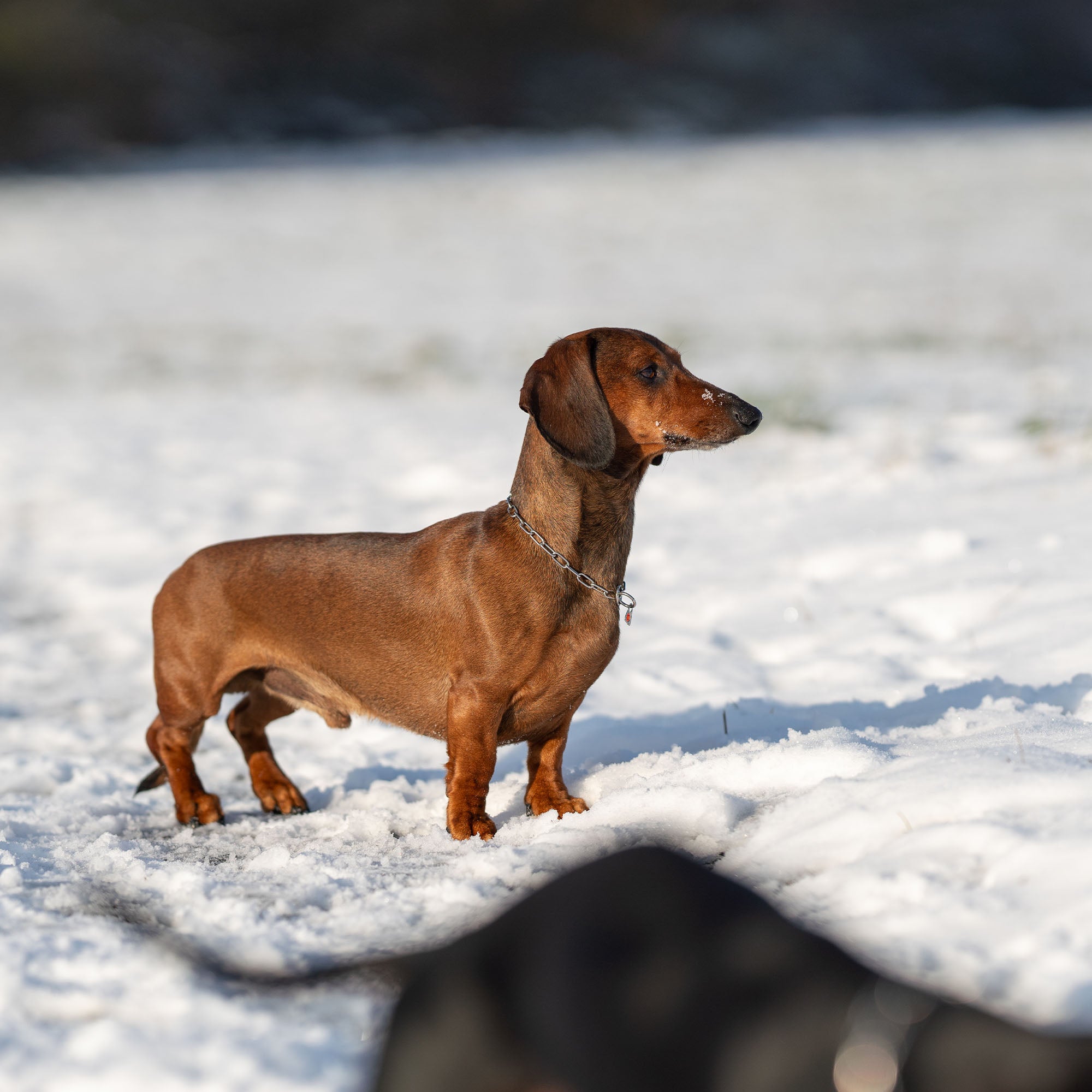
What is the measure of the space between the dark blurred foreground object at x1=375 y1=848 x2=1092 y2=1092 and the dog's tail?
2390 mm

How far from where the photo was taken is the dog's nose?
305 centimetres

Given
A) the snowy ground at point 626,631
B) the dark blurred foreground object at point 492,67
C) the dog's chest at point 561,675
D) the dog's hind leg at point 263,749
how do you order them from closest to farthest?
the snowy ground at point 626,631 → the dog's chest at point 561,675 → the dog's hind leg at point 263,749 → the dark blurred foreground object at point 492,67

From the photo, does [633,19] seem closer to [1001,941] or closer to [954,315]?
[954,315]

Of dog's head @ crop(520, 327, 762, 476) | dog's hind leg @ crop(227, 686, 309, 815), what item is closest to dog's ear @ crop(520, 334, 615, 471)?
dog's head @ crop(520, 327, 762, 476)

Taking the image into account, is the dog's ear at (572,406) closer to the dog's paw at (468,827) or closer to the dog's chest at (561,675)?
the dog's chest at (561,675)

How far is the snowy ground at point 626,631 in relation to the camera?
201 centimetres

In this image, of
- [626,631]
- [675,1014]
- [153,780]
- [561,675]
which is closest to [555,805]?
[561,675]

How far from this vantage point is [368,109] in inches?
1017

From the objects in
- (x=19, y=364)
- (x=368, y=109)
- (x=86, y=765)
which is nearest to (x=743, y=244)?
(x=19, y=364)

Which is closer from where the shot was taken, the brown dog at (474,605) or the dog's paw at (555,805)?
the brown dog at (474,605)

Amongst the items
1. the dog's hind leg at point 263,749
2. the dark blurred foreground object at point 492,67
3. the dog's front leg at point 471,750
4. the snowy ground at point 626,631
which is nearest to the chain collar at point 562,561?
the dog's front leg at point 471,750

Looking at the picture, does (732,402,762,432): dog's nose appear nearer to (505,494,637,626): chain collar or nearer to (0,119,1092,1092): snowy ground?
(505,494,637,626): chain collar

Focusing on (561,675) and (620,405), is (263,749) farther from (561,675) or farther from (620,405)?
(620,405)

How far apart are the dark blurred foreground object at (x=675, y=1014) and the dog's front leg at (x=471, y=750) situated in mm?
1463
